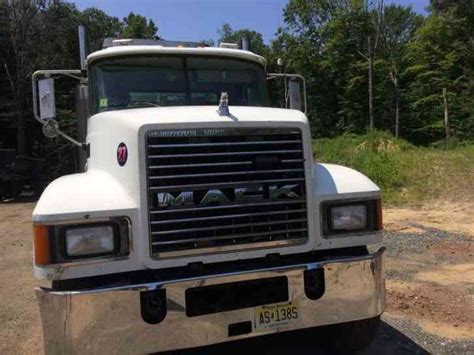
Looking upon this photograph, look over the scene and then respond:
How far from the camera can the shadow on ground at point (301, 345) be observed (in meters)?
4.77

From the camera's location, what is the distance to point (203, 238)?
3.78 m

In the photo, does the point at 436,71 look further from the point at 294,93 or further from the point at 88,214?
the point at 88,214

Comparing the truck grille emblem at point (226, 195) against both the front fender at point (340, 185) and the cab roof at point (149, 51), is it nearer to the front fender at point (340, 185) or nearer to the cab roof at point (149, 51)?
the front fender at point (340, 185)

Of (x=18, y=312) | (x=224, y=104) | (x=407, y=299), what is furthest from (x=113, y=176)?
(x=407, y=299)

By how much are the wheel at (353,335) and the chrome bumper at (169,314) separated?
0.48 metres

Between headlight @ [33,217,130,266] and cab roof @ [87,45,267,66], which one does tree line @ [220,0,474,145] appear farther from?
headlight @ [33,217,130,266]

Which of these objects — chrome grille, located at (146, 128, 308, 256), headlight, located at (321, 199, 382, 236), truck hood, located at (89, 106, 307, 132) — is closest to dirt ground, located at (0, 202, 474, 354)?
headlight, located at (321, 199, 382, 236)

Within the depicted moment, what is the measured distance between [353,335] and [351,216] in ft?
3.36

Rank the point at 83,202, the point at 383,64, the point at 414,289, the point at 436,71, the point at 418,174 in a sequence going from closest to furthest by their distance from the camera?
1. the point at 83,202
2. the point at 414,289
3. the point at 418,174
4. the point at 436,71
5. the point at 383,64

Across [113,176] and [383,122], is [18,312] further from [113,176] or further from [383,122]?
[383,122]

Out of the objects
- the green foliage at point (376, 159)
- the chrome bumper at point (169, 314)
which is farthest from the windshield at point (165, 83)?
the green foliage at point (376, 159)

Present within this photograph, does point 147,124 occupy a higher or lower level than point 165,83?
lower

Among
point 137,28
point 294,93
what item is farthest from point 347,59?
point 294,93

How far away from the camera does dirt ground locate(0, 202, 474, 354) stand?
5.03 m
